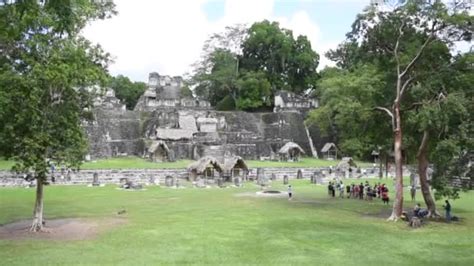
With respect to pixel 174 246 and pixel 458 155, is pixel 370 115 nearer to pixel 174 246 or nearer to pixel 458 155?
pixel 458 155

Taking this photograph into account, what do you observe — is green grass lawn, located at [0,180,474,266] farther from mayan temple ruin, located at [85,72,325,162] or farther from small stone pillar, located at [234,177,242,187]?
mayan temple ruin, located at [85,72,325,162]

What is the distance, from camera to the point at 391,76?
25.0 metres

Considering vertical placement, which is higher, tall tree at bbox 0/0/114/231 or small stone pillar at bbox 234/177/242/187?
tall tree at bbox 0/0/114/231

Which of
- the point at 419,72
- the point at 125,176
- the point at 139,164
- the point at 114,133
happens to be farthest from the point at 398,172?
the point at 114,133

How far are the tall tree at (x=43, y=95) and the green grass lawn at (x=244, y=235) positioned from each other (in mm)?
3417

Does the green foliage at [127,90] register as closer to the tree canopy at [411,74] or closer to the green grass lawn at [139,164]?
the green grass lawn at [139,164]

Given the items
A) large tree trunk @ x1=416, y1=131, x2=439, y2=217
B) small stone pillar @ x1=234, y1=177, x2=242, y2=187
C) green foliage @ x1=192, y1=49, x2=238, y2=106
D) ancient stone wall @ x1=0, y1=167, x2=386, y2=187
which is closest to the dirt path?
large tree trunk @ x1=416, y1=131, x2=439, y2=217

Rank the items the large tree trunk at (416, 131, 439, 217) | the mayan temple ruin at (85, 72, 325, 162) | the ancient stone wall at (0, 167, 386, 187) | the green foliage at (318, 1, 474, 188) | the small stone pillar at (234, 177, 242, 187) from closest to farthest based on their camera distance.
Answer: the green foliage at (318, 1, 474, 188), the large tree trunk at (416, 131, 439, 217), the ancient stone wall at (0, 167, 386, 187), the small stone pillar at (234, 177, 242, 187), the mayan temple ruin at (85, 72, 325, 162)

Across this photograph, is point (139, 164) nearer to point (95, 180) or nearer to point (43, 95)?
point (95, 180)

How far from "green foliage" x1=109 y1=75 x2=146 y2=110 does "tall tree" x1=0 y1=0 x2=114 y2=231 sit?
67664mm

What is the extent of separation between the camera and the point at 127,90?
286 ft

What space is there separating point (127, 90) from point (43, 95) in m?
69.4

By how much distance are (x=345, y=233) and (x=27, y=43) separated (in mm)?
13249

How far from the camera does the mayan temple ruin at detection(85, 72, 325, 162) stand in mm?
56719
